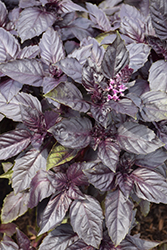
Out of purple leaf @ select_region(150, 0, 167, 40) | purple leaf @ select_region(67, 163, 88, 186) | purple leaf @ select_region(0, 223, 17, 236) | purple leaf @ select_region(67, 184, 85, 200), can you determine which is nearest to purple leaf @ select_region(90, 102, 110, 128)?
purple leaf @ select_region(67, 163, 88, 186)

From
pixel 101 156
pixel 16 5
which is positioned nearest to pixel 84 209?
pixel 101 156

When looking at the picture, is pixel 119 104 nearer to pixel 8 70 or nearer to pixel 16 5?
pixel 8 70

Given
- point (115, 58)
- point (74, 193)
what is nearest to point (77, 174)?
point (74, 193)

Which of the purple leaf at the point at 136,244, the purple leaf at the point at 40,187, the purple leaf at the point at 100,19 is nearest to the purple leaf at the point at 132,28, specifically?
the purple leaf at the point at 100,19

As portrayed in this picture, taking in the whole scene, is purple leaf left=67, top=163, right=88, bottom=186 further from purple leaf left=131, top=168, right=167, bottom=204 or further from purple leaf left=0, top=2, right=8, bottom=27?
purple leaf left=0, top=2, right=8, bottom=27

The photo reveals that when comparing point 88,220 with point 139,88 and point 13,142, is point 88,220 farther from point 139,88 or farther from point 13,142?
point 139,88

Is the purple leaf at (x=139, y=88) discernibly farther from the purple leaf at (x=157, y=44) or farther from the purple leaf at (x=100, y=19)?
the purple leaf at (x=100, y=19)
